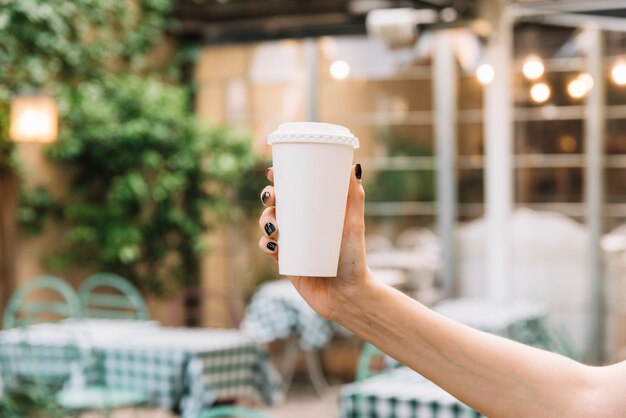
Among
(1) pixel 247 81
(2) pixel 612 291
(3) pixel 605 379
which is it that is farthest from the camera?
(1) pixel 247 81

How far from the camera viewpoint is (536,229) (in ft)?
22.0

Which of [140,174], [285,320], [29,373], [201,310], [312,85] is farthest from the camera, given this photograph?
[201,310]

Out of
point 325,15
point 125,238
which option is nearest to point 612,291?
point 325,15

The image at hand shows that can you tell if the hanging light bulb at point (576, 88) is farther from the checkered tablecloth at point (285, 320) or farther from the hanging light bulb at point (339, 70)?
the checkered tablecloth at point (285, 320)

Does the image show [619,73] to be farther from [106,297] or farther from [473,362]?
[473,362]

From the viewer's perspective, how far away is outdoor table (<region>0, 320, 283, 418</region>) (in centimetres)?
414

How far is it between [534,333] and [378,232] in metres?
2.26

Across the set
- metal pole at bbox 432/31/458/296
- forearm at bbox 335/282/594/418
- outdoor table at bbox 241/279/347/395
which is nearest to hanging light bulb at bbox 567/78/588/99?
metal pole at bbox 432/31/458/296

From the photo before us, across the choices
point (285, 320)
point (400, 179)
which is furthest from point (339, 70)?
point (285, 320)

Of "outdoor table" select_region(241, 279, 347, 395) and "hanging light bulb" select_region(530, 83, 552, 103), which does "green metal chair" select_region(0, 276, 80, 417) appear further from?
"hanging light bulb" select_region(530, 83, 552, 103)

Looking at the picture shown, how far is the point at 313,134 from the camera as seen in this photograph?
1004 mm

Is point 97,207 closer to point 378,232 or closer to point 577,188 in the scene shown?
point 378,232

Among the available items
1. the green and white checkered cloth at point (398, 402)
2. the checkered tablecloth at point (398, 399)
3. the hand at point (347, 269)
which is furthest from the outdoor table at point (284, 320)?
the hand at point (347, 269)

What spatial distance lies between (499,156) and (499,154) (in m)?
0.01
